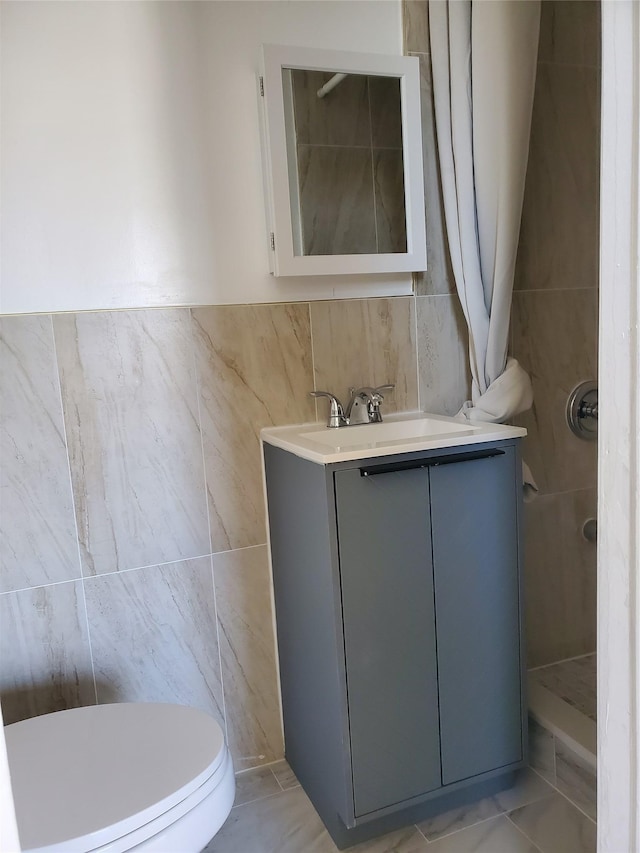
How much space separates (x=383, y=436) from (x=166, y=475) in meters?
0.57

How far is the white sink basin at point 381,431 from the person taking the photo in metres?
1.75

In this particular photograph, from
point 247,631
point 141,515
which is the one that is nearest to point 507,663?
point 247,631

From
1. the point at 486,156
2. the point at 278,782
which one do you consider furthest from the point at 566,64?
the point at 278,782

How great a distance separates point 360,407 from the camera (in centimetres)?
182

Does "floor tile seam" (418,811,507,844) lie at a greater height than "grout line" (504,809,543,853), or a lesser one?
lesser

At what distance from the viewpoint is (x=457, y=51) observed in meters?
1.72

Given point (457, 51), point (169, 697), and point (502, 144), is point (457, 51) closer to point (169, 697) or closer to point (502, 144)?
point (502, 144)

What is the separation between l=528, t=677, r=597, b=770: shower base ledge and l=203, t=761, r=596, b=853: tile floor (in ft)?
0.47

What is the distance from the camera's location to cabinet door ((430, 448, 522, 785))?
154 cm

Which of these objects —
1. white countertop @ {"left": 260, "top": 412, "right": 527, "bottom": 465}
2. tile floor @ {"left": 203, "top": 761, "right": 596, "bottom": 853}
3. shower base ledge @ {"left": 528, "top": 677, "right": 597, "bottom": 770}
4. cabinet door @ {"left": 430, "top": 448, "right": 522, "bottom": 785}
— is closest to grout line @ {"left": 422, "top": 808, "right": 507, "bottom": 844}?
tile floor @ {"left": 203, "top": 761, "right": 596, "bottom": 853}

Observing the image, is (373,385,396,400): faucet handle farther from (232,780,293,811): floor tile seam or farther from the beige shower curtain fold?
(232,780,293,811): floor tile seam

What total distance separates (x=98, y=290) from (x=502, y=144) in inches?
42.0

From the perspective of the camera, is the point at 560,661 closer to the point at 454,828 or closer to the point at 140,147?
the point at 454,828

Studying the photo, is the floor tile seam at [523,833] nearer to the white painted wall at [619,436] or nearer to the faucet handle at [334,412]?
the white painted wall at [619,436]
